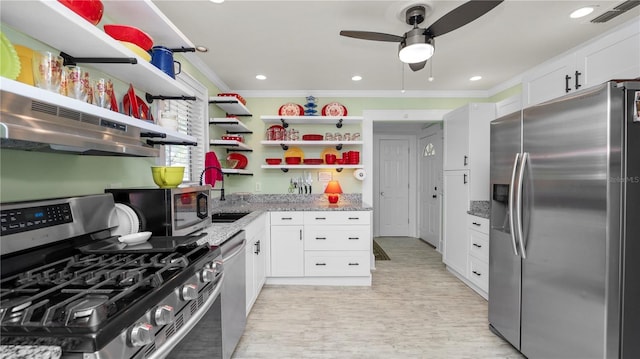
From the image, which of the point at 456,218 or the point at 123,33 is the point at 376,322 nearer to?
the point at 456,218

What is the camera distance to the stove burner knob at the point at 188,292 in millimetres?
1051

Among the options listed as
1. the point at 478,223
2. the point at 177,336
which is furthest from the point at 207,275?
the point at 478,223

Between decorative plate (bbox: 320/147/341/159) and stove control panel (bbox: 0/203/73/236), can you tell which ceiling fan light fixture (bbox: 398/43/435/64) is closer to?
decorative plate (bbox: 320/147/341/159)

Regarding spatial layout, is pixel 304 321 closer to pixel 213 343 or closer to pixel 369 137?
pixel 213 343

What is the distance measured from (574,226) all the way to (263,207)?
2772mm

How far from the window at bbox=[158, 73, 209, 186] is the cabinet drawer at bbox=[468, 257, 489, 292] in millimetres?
3156

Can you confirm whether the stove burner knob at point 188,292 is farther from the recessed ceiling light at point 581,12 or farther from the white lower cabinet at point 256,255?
the recessed ceiling light at point 581,12

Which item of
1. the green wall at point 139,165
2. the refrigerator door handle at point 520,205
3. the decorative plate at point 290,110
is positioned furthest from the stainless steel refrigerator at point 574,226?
the decorative plate at point 290,110

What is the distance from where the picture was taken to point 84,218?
4.18 feet

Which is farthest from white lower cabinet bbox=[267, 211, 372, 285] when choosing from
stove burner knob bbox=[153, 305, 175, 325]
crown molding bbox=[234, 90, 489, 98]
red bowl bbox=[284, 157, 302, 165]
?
stove burner knob bbox=[153, 305, 175, 325]

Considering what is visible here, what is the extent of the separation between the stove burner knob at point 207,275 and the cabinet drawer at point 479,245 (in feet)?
8.69

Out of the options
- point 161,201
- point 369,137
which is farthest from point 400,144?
point 161,201

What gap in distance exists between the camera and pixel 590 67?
2338 mm

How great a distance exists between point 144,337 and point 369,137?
354 centimetres
